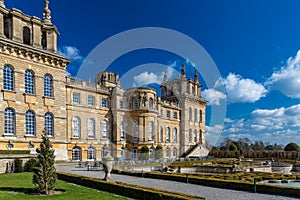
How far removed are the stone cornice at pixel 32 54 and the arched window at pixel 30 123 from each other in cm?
591

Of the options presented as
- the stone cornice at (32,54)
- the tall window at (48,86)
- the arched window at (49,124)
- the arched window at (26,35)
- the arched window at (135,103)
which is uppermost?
the arched window at (26,35)

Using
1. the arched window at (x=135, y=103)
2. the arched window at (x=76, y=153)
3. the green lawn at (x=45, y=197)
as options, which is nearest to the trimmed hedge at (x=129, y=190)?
the green lawn at (x=45, y=197)

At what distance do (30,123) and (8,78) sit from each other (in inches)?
206

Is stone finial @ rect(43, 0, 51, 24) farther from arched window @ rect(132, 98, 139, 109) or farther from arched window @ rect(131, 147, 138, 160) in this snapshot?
arched window @ rect(131, 147, 138, 160)

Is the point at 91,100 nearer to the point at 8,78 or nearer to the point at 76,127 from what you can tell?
the point at 76,127

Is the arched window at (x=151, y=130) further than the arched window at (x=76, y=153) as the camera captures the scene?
Yes

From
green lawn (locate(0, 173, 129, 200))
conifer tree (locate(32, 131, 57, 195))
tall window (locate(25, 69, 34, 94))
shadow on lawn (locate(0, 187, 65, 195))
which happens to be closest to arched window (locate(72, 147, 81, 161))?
tall window (locate(25, 69, 34, 94))

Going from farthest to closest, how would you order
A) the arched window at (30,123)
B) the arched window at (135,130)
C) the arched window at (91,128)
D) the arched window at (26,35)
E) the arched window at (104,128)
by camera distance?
1. the arched window at (135,130)
2. the arched window at (104,128)
3. the arched window at (91,128)
4. the arched window at (26,35)
5. the arched window at (30,123)

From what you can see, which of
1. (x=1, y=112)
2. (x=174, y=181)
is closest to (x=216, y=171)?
(x=174, y=181)

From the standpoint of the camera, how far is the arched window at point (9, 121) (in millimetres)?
24578

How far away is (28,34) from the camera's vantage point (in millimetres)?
28016

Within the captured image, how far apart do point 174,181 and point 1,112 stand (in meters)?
18.6

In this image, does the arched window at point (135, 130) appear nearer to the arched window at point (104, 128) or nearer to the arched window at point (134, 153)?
the arched window at point (134, 153)

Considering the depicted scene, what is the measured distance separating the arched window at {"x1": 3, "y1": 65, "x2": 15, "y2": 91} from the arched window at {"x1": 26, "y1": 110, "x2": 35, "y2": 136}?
3127mm
